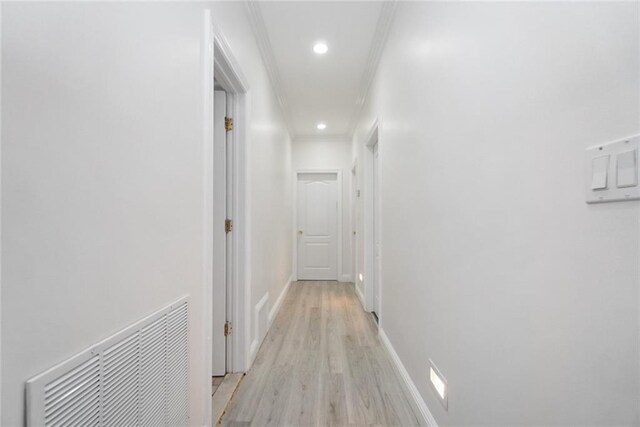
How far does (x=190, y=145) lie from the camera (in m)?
1.35

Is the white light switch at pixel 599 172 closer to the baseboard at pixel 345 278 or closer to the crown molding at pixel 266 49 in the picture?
the crown molding at pixel 266 49

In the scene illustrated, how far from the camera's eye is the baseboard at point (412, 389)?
1.56 meters

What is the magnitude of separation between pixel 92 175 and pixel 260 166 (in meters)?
2.08

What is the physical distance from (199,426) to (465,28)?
6.73ft

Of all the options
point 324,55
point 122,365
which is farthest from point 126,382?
point 324,55

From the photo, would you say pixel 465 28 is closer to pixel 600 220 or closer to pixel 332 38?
pixel 600 220

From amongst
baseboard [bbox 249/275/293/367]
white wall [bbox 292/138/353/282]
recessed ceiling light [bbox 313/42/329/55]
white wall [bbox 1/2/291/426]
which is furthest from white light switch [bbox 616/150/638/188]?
white wall [bbox 292/138/353/282]

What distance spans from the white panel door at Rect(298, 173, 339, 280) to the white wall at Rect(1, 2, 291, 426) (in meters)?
4.34

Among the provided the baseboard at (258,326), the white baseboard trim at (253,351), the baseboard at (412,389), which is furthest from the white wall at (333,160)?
the white baseboard trim at (253,351)

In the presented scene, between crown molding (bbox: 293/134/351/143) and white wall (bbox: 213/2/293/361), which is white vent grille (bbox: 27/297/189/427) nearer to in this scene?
white wall (bbox: 213/2/293/361)

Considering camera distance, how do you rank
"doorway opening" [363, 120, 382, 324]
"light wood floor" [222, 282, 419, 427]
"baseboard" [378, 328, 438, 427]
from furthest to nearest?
"doorway opening" [363, 120, 382, 324] → "light wood floor" [222, 282, 419, 427] → "baseboard" [378, 328, 438, 427]

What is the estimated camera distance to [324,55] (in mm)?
3039

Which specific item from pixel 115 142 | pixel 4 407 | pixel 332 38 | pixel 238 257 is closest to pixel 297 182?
pixel 332 38

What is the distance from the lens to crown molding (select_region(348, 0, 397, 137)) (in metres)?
2.32
